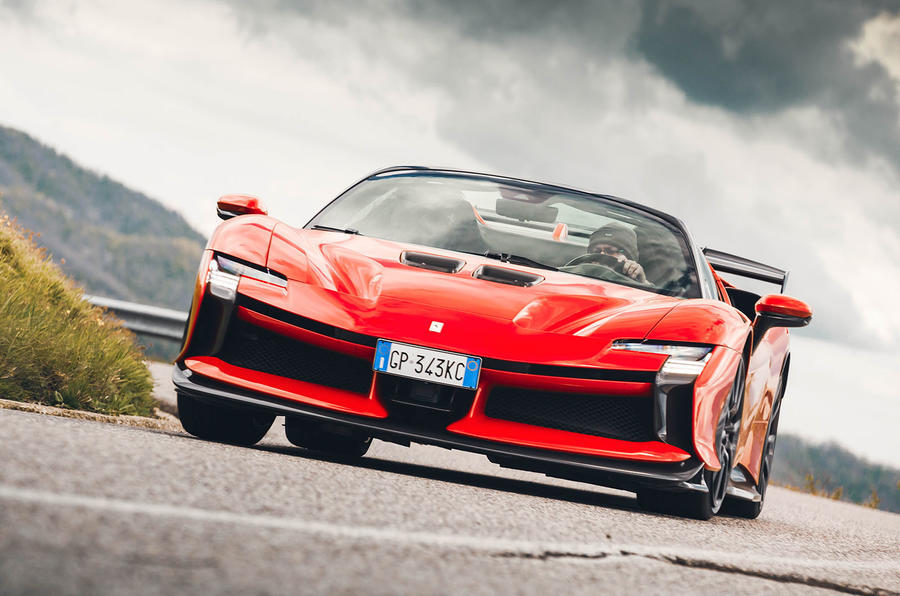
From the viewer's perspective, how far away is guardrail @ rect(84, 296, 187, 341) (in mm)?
11867

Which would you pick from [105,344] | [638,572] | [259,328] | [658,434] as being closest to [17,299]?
[105,344]

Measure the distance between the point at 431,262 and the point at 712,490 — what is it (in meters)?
1.49

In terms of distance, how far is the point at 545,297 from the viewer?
436 cm

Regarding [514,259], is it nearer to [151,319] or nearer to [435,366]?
[435,366]

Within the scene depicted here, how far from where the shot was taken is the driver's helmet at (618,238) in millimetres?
5340

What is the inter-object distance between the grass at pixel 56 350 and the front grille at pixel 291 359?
191 cm

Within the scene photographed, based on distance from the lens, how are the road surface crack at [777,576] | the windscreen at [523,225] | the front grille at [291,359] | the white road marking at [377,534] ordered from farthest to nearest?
the windscreen at [523,225] < the front grille at [291,359] < the road surface crack at [777,576] < the white road marking at [377,534]

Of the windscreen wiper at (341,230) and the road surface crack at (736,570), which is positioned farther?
the windscreen wiper at (341,230)

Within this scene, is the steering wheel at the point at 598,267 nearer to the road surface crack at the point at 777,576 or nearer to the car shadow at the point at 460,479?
the car shadow at the point at 460,479

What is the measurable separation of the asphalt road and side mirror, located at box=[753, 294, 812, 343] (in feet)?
3.20

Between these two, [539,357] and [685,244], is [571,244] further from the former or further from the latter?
[539,357]

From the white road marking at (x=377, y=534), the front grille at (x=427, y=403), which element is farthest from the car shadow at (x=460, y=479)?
the white road marking at (x=377, y=534)

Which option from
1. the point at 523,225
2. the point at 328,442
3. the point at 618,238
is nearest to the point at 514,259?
the point at 618,238

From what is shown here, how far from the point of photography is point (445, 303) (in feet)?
13.8
